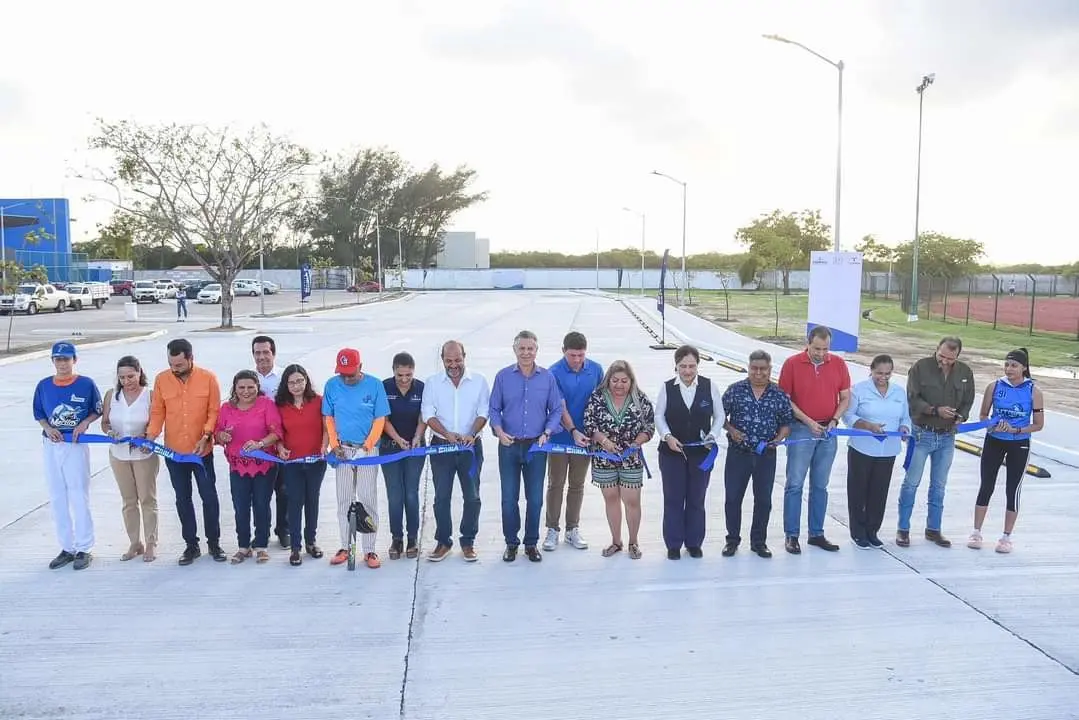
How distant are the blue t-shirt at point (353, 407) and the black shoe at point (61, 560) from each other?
2.19m

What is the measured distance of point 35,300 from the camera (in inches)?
1626

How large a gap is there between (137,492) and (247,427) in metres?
1.07

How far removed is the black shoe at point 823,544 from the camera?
6.85 m

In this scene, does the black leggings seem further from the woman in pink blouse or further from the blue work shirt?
the woman in pink blouse

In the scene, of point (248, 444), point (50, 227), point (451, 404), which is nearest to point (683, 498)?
point (451, 404)

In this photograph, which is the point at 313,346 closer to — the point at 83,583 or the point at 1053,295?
the point at 83,583

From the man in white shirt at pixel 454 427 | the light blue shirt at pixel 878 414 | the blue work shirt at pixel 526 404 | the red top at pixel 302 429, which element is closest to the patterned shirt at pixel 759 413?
the light blue shirt at pixel 878 414

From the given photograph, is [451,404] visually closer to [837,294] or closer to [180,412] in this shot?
[180,412]

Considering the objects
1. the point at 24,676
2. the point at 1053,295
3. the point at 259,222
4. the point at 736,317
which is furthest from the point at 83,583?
the point at 1053,295

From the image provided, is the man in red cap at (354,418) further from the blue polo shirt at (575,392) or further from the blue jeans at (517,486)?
the blue polo shirt at (575,392)

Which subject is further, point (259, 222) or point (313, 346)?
point (259, 222)

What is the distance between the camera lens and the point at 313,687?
461 cm

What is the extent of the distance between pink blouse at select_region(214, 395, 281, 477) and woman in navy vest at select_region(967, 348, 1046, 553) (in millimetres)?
5332

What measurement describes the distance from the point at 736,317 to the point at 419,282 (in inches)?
2355
